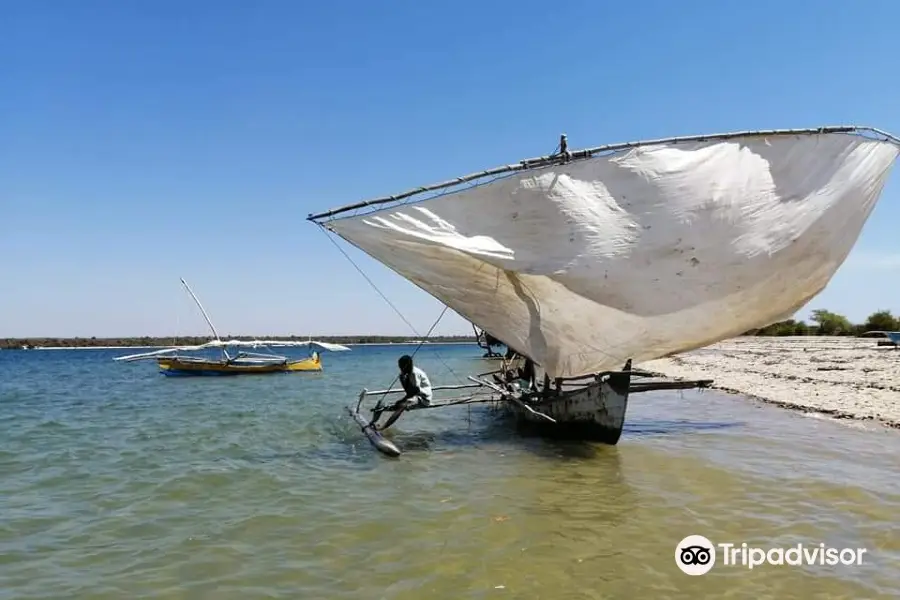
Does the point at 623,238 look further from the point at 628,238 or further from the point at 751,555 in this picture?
the point at 751,555

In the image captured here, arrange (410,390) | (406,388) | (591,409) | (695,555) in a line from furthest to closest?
(406,388) → (410,390) → (591,409) → (695,555)

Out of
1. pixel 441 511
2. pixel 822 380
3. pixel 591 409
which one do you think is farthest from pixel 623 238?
pixel 822 380

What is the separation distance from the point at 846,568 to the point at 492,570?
143 inches

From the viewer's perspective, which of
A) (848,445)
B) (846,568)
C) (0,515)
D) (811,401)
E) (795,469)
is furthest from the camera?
(811,401)

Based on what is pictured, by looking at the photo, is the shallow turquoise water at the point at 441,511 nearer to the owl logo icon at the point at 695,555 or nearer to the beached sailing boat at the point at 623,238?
the owl logo icon at the point at 695,555

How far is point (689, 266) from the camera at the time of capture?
1116cm

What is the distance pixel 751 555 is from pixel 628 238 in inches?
228

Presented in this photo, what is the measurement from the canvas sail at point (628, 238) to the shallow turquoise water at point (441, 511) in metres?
2.72

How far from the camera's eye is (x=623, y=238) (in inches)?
427

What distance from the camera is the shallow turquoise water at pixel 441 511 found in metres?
6.07

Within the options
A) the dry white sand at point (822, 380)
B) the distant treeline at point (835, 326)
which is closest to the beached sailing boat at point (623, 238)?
the dry white sand at point (822, 380)

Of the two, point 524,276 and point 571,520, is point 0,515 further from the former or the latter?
point 524,276

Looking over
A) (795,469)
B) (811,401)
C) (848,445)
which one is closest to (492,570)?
(795,469)

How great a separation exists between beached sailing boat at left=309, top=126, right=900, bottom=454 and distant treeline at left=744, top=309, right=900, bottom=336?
55088 mm
